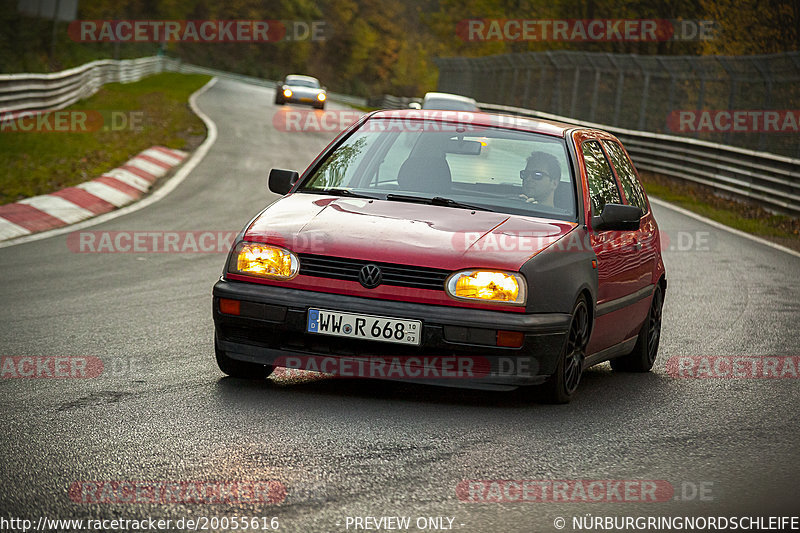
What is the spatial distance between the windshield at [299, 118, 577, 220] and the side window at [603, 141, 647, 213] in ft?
2.99

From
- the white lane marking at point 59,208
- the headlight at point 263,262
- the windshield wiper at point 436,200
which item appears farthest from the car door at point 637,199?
the white lane marking at point 59,208

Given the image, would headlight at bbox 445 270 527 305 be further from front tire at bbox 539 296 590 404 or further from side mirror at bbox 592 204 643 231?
side mirror at bbox 592 204 643 231

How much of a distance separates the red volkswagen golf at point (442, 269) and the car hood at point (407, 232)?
0.01 meters

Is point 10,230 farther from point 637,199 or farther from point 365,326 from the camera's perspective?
point 365,326

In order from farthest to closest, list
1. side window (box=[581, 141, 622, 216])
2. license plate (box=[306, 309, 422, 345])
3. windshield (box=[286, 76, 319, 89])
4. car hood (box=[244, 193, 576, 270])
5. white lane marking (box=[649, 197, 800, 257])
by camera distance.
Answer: windshield (box=[286, 76, 319, 89]) < white lane marking (box=[649, 197, 800, 257]) < side window (box=[581, 141, 622, 216]) < car hood (box=[244, 193, 576, 270]) < license plate (box=[306, 309, 422, 345])

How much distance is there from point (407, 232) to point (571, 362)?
111 centimetres

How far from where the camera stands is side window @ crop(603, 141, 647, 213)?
788 cm

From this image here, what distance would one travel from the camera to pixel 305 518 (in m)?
4.02

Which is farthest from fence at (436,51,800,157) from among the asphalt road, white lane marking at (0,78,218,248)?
the asphalt road

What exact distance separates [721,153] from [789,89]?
215 centimetres

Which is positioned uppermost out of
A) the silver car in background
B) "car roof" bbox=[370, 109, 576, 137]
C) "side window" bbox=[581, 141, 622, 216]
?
"car roof" bbox=[370, 109, 576, 137]

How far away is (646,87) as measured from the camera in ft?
96.8

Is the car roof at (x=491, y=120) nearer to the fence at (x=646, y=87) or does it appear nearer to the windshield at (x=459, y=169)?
the windshield at (x=459, y=169)

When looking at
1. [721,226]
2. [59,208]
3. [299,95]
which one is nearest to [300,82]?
[299,95]
